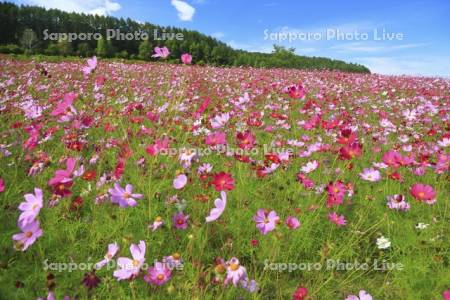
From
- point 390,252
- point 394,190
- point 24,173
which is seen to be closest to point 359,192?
point 394,190

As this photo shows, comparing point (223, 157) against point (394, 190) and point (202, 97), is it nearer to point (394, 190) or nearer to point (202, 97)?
point (394, 190)

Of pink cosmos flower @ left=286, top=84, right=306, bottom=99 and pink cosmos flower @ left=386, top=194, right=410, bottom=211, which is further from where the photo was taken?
pink cosmos flower @ left=286, top=84, right=306, bottom=99

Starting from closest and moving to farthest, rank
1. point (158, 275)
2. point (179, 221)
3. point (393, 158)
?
point (158, 275), point (179, 221), point (393, 158)

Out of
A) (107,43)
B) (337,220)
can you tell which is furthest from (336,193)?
(107,43)

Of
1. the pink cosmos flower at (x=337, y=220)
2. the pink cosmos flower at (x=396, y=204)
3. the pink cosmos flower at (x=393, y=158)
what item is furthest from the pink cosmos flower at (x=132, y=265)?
the pink cosmos flower at (x=396, y=204)

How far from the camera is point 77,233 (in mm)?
2094

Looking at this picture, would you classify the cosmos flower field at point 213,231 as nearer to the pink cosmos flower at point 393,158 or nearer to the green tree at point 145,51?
the pink cosmos flower at point 393,158

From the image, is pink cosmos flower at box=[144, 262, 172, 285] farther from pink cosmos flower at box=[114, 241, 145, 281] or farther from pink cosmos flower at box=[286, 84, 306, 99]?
pink cosmos flower at box=[286, 84, 306, 99]

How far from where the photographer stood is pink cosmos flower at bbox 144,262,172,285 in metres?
1.39

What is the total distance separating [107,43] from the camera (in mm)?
28453

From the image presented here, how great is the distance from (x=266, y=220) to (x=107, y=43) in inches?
1177

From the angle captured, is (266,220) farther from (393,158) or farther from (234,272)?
(393,158)

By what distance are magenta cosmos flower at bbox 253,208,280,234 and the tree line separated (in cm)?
2275

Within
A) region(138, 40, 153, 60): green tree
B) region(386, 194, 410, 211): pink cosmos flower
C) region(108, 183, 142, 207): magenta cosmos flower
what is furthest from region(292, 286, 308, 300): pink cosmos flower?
region(138, 40, 153, 60): green tree
